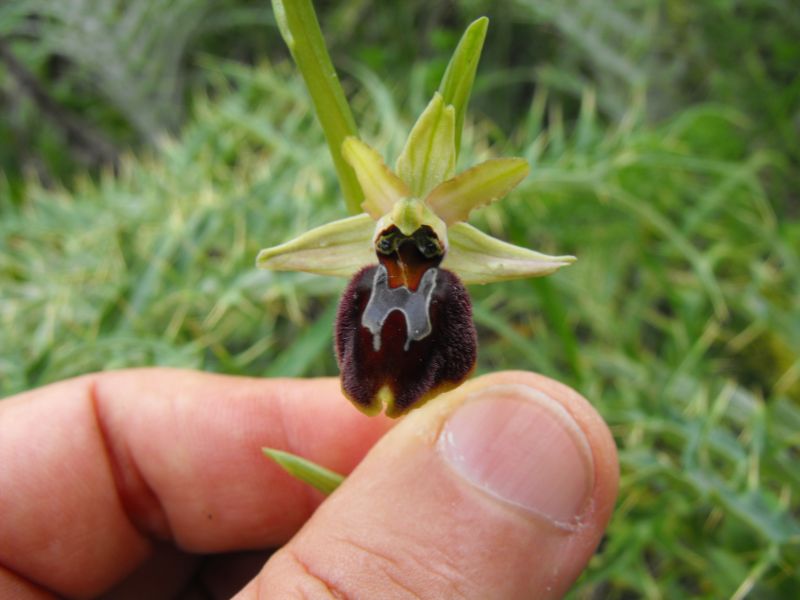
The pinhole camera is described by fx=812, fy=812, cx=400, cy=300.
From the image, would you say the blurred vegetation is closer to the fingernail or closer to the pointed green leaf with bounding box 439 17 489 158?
the fingernail

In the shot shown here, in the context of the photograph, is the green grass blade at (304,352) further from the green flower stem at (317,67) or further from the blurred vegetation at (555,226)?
the green flower stem at (317,67)

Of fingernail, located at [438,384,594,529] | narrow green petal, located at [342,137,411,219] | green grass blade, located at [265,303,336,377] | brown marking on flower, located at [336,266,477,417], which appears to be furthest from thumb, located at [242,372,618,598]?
green grass blade, located at [265,303,336,377]

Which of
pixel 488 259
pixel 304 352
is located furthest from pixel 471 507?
pixel 304 352

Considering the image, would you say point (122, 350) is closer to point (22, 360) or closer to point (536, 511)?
point (22, 360)

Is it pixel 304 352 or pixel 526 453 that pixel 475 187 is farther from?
pixel 304 352

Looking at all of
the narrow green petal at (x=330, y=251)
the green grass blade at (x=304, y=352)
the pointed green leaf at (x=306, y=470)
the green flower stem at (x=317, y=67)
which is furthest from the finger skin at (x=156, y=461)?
the green flower stem at (x=317, y=67)

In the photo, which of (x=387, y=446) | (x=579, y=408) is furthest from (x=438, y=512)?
(x=579, y=408)
